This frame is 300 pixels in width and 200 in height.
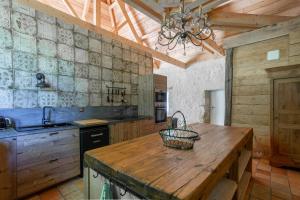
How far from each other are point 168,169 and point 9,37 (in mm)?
2930

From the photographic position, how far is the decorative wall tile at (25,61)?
2.40 meters

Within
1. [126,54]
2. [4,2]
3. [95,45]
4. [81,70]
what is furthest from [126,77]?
[4,2]

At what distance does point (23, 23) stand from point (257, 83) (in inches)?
183

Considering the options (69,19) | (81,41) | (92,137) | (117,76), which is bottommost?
(92,137)

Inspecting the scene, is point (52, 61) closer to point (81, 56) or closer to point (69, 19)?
point (81, 56)

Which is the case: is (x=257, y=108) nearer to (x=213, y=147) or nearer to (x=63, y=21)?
(x=213, y=147)

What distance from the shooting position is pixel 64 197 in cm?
210

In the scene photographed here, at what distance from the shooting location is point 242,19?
A: 328 centimetres

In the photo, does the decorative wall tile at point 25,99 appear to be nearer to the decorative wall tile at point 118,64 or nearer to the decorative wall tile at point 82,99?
the decorative wall tile at point 82,99

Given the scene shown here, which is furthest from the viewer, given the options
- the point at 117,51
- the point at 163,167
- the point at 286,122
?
the point at 117,51

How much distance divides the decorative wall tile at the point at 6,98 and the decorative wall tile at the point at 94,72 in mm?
1336

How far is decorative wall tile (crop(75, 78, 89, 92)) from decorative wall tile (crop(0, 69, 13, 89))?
976 mm

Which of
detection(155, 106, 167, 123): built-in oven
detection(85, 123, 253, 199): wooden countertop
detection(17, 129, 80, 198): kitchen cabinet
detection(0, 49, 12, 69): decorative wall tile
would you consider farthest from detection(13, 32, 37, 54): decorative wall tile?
detection(155, 106, 167, 123): built-in oven

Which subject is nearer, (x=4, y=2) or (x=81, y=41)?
(x=4, y=2)
